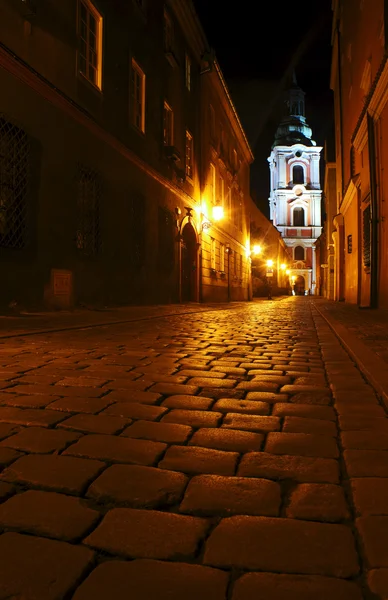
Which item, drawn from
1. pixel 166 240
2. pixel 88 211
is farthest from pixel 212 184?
pixel 88 211

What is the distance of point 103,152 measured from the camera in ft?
38.1

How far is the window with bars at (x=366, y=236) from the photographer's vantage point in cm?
1498

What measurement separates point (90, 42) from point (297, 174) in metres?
65.7

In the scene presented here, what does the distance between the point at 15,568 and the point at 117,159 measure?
12.1 m

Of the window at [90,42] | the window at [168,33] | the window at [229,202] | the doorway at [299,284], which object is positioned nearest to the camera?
the window at [90,42]

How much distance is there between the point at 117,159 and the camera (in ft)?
40.4

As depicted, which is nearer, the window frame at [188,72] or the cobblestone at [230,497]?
the cobblestone at [230,497]

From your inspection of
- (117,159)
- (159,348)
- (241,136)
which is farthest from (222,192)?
(159,348)

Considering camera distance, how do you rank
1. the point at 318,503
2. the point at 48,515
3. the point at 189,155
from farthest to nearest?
the point at 189,155
the point at 318,503
the point at 48,515

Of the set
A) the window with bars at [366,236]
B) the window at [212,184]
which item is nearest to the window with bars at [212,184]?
the window at [212,184]

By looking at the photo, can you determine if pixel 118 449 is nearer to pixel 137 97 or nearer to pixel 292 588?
pixel 292 588

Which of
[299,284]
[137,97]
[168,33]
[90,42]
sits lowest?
[299,284]

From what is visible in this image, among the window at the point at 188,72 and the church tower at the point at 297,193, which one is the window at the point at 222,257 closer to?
the window at the point at 188,72

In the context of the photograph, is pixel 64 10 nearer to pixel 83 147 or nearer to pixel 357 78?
pixel 83 147
